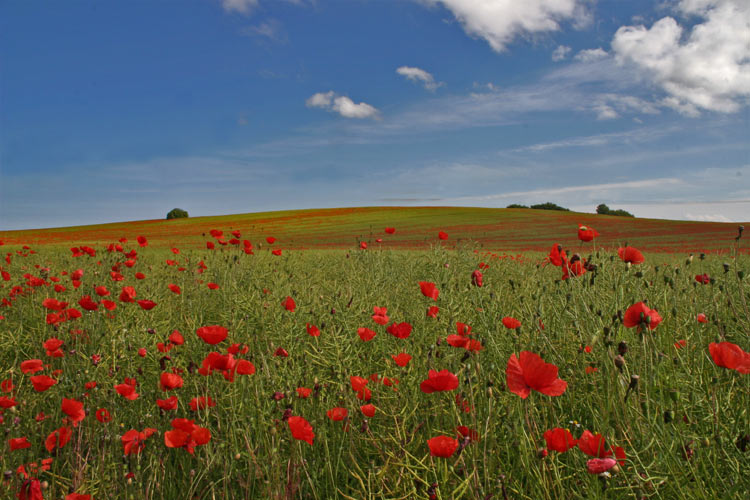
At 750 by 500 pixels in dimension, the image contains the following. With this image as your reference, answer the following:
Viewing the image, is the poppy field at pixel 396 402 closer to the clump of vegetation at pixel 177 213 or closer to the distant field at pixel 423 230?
the distant field at pixel 423 230

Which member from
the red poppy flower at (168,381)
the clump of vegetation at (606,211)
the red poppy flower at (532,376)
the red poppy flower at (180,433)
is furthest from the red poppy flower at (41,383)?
the clump of vegetation at (606,211)

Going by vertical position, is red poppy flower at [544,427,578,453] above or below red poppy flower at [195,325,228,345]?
below

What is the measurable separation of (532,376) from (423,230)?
29.1 metres

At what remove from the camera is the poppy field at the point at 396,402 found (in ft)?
4.45

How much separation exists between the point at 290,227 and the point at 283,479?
105 ft

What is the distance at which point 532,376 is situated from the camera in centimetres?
115

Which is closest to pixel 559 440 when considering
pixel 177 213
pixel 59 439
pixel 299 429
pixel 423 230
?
pixel 299 429

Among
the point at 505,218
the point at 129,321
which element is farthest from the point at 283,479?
the point at 505,218

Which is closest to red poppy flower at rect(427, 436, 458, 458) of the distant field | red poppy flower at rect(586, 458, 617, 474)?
red poppy flower at rect(586, 458, 617, 474)

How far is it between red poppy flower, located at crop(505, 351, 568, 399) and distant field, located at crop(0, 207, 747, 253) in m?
19.5

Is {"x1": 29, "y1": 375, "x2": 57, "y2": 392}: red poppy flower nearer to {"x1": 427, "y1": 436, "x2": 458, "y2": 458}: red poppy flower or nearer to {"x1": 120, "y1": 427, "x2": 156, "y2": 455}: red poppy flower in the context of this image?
{"x1": 120, "y1": 427, "x2": 156, "y2": 455}: red poppy flower

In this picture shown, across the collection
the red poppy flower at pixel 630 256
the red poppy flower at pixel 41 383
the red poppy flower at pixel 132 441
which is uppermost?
the red poppy flower at pixel 630 256

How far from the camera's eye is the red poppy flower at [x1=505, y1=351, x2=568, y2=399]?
1.14 meters

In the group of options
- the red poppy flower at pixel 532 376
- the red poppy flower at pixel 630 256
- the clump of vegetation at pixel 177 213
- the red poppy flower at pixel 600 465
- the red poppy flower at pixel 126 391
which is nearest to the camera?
the red poppy flower at pixel 600 465
